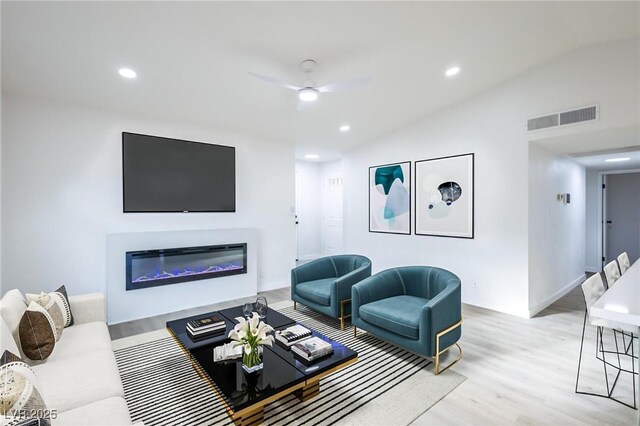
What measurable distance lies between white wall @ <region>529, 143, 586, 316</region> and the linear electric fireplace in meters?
4.33

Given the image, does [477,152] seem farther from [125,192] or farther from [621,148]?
[125,192]

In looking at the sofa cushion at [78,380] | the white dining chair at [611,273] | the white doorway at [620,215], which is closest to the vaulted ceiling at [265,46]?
the white dining chair at [611,273]

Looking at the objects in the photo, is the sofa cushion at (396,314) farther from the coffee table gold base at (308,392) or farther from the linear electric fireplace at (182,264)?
the linear electric fireplace at (182,264)

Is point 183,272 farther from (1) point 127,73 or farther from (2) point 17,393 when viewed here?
(2) point 17,393

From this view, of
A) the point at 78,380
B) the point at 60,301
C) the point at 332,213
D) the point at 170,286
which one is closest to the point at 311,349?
the point at 78,380

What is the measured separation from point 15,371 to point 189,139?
12.4 ft

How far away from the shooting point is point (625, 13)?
9.39 feet

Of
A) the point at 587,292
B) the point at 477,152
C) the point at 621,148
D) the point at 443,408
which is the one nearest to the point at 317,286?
the point at 443,408

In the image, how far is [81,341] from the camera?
240 centimetres

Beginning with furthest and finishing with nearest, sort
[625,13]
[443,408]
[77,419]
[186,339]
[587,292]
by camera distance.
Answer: [625,13]
[186,339]
[587,292]
[443,408]
[77,419]

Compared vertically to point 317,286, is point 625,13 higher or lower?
higher

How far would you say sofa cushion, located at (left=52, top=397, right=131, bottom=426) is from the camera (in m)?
1.48

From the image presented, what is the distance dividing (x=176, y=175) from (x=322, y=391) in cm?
355

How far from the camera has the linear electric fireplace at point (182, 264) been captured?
13.3ft
